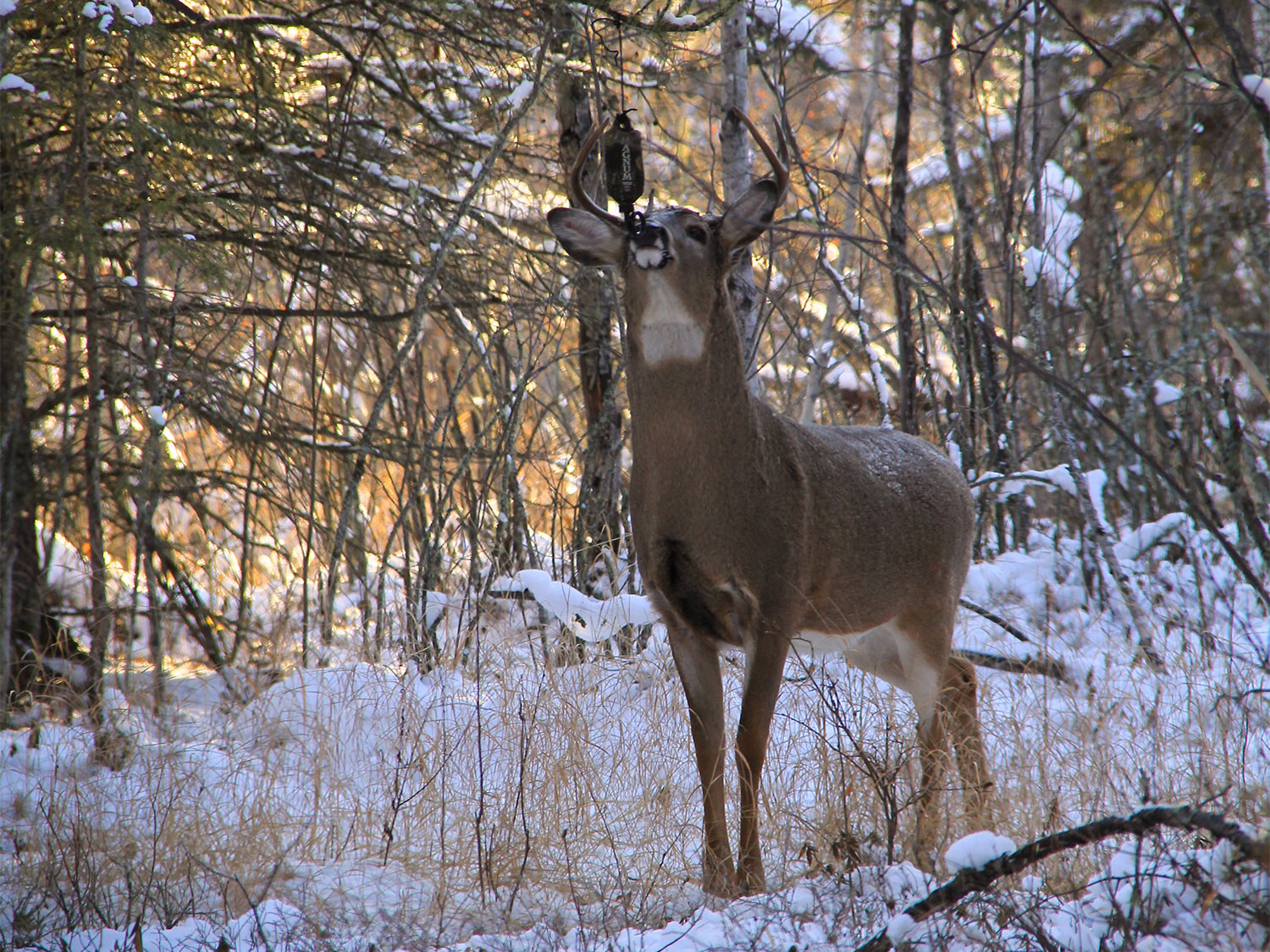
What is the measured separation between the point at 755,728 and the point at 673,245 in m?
1.55

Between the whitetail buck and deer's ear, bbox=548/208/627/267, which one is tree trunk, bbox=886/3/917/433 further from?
deer's ear, bbox=548/208/627/267

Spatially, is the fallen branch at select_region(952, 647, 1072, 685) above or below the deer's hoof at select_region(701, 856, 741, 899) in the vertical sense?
above

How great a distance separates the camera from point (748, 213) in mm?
3621

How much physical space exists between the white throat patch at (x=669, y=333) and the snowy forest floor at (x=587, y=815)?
118cm

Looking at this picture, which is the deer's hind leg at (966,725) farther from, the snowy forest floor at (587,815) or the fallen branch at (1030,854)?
the fallen branch at (1030,854)

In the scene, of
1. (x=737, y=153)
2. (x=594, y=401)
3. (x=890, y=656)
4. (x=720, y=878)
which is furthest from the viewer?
(x=594, y=401)

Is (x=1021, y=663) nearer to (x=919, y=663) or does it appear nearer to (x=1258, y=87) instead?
(x=919, y=663)

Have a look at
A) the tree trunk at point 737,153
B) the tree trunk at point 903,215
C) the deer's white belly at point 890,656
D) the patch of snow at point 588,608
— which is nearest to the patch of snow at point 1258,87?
the deer's white belly at point 890,656

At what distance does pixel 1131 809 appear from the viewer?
3.43 m

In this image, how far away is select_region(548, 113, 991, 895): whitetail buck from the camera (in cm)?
345

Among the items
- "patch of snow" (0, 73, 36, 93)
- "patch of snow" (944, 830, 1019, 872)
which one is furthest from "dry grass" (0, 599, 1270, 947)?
"patch of snow" (0, 73, 36, 93)

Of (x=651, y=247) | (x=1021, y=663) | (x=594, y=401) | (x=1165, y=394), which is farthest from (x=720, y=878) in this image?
(x=1165, y=394)

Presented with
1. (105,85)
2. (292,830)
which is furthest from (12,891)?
(105,85)

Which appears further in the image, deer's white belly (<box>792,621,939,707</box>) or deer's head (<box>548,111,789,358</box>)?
deer's white belly (<box>792,621,939,707</box>)
